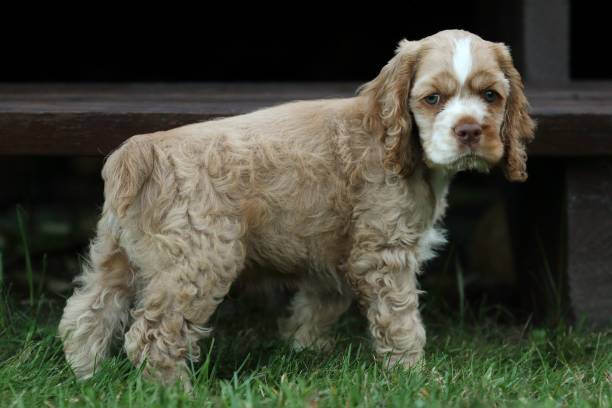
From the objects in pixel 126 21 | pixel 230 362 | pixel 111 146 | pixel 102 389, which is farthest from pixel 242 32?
pixel 102 389

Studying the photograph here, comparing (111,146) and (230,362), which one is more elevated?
(111,146)

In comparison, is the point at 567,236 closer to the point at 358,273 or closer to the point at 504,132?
the point at 504,132

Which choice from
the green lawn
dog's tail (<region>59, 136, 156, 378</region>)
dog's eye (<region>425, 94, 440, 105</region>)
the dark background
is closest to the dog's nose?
dog's eye (<region>425, 94, 440, 105</region>)

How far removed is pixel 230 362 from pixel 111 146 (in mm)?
1150

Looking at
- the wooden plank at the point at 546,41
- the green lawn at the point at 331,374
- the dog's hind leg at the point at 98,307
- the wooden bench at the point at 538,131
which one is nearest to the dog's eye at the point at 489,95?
the wooden bench at the point at 538,131

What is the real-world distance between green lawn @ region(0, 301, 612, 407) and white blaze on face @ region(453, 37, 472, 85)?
3.88ft

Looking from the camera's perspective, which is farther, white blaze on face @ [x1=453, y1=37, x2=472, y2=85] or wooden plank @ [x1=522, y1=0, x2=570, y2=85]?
wooden plank @ [x1=522, y1=0, x2=570, y2=85]

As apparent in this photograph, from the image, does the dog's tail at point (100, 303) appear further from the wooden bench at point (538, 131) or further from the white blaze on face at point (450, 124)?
the white blaze on face at point (450, 124)

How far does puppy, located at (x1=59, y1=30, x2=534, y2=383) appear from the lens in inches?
146

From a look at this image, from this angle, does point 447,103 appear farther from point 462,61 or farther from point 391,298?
point 391,298

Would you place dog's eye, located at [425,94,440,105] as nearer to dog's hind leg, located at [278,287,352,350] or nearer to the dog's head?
the dog's head

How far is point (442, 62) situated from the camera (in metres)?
3.72

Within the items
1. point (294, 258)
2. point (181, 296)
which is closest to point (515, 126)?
point (294, 258)

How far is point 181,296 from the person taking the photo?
369 cm
